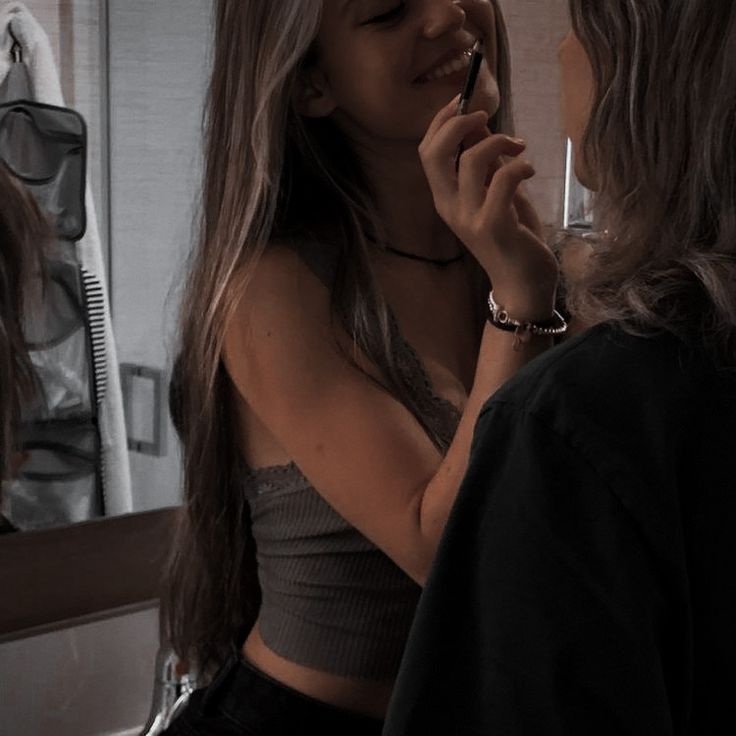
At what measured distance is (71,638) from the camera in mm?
1712

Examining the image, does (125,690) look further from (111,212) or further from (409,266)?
(409,266)

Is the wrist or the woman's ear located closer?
the wrist

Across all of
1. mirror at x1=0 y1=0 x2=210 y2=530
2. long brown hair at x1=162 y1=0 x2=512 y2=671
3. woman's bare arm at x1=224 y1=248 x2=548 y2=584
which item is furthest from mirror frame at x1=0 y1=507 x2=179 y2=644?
woman's bare arm at x1=224 y1=248 x2=548 y2=584

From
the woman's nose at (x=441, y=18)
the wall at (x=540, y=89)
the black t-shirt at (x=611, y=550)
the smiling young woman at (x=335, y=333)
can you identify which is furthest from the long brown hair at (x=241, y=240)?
the wall at (x=540, y=89)

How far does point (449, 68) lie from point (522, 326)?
0.29 metres

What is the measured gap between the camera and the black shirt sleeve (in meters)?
0.58

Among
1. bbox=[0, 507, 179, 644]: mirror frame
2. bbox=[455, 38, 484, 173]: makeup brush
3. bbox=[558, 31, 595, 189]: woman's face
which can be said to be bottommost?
bbox=[0, 507, 179, 644]: mirror frame

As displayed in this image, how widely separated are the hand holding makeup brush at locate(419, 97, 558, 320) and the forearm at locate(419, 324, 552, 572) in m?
0.03

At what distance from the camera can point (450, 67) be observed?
1.14 m

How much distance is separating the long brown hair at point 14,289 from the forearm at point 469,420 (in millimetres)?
A: 738

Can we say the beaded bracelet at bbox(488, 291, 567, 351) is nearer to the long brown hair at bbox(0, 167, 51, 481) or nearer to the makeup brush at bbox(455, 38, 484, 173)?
the makeup brush at bbox(455, 38, 484, 173)

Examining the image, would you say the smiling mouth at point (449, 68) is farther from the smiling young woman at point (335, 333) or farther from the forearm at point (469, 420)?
the forearm at point (469, 420)

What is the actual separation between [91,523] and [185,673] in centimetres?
42

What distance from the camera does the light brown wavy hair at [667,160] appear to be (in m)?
0.62
